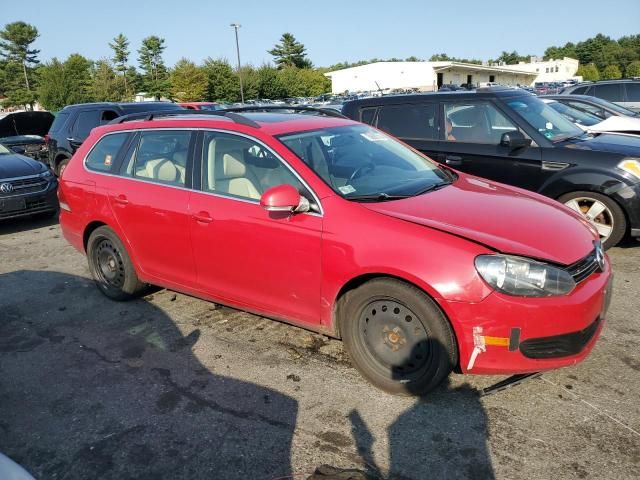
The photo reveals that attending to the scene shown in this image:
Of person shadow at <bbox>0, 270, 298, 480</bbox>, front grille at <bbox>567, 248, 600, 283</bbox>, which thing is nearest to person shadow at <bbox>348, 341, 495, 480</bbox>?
person shadow at <bbox>0, 270, 298, 480</bbox>

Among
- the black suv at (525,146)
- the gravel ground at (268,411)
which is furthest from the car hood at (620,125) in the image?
the gravel ground at (268,411)

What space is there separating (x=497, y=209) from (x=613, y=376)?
4.17ft

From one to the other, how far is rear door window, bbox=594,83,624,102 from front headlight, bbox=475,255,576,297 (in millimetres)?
14039

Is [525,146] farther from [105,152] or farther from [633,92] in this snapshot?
[633,92]

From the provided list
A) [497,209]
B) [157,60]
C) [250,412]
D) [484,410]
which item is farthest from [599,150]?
[157,60]

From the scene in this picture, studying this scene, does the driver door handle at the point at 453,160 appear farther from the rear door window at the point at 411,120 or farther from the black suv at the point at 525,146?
the rear door window at the point at 411,120

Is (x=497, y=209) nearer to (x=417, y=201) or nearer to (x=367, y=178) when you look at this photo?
(x=417, y=201)

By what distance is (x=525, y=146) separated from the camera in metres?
5.72

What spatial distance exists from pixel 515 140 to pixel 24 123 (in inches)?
610

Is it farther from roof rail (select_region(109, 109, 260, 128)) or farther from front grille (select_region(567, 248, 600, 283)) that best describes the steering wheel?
front grille (select_region(567, 248, 600, 283))

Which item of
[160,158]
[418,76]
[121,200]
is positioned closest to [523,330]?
[160,158]

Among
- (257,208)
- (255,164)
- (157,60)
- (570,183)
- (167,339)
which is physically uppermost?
(157,60)

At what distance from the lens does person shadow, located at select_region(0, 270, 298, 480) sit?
8.73 feet

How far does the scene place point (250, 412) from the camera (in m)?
3.04
